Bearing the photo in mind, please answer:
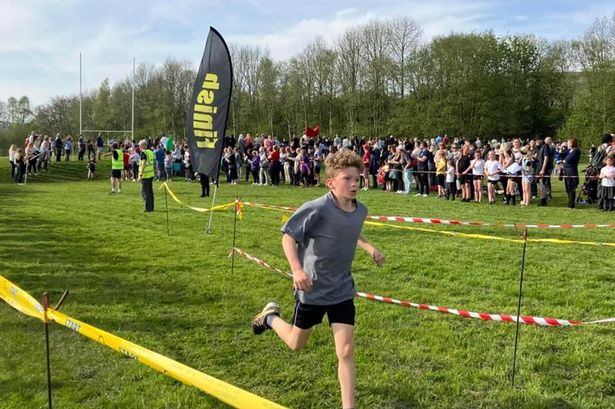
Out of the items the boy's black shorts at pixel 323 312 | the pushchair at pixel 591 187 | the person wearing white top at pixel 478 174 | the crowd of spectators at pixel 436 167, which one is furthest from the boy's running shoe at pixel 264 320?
the pushchair at pixel 591 187

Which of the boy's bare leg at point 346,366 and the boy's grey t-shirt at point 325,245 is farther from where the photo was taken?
the boy's grey t-shirt at point 325,245

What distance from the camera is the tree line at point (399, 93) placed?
5122 centimetres

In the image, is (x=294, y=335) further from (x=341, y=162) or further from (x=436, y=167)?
(x=436, y=167)

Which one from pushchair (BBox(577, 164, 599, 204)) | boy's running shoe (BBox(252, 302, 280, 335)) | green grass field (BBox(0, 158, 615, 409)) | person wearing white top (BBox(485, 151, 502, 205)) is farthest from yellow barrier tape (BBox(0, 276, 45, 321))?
pushchair (BBox(577, 164, 599, 204))

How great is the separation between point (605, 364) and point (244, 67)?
60.5m

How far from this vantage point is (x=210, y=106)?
10.5 meters

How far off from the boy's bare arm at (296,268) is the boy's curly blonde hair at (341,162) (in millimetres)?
541

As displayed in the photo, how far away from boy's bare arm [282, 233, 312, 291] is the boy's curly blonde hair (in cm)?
54

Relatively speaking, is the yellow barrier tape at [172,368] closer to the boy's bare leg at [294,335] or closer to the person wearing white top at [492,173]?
the boy's bare leg at [294,335]

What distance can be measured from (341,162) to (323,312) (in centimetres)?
104

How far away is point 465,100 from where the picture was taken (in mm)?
51625

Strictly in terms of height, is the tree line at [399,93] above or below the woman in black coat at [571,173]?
above

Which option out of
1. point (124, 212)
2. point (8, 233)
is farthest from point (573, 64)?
point (8, 233)

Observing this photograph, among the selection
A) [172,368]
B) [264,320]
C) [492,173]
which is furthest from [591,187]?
[172,368]
